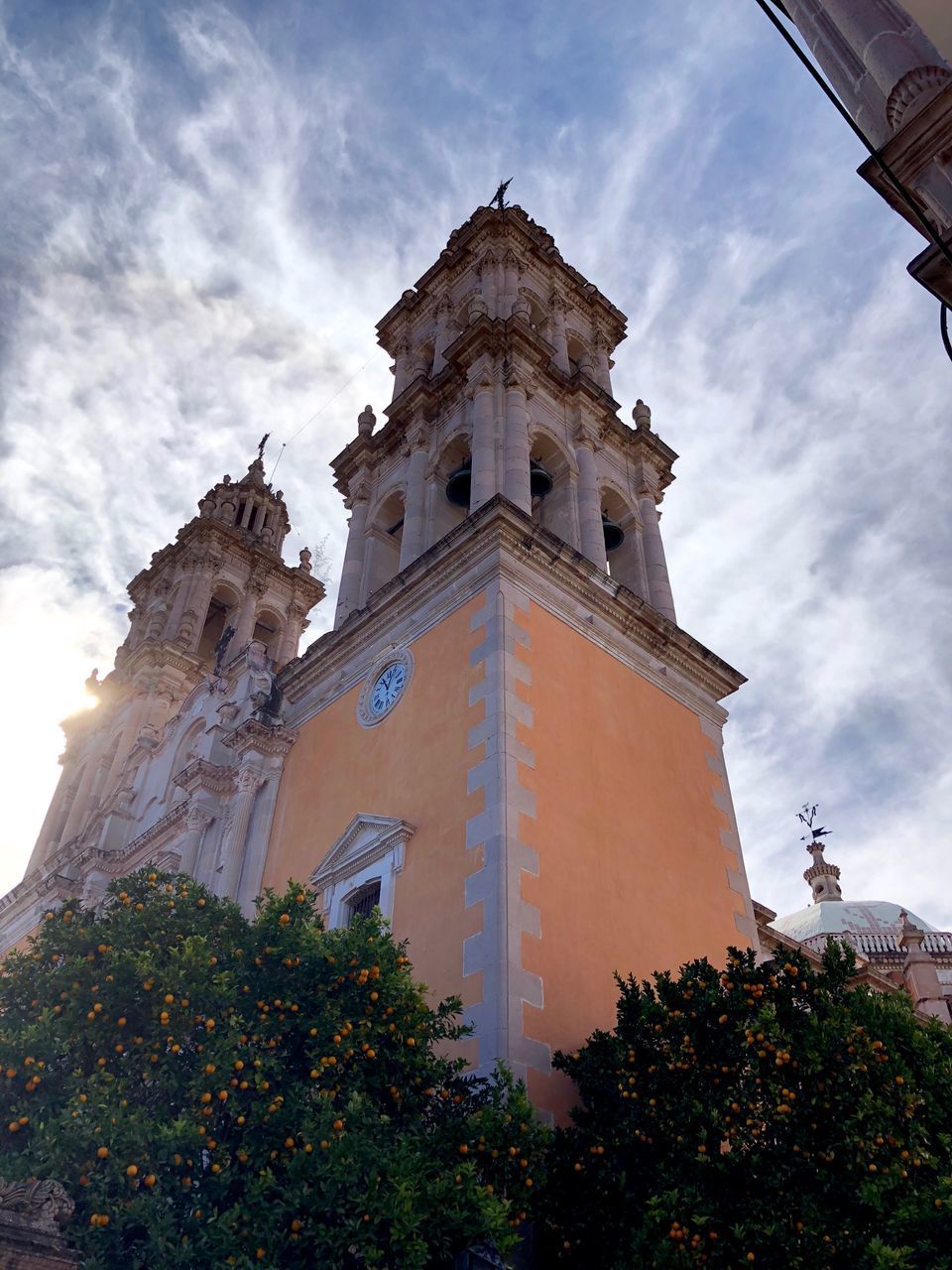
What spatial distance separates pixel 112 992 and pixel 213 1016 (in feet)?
2.69

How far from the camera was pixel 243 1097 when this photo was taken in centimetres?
838

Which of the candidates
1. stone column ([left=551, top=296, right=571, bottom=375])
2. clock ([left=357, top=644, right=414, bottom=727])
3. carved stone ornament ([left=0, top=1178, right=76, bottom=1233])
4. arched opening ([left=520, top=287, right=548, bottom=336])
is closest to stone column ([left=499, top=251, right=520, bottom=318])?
arched opening ([left=520, top=287, right=548, bottom=336])

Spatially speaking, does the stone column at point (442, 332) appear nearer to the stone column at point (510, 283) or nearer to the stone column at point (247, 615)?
the stone column at point (510, 283)

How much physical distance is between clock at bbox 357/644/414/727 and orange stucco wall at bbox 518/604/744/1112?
2103 millimetres

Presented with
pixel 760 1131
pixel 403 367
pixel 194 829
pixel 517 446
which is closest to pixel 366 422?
pixel 403 367

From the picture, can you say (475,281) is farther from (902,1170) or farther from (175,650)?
(902,1170)

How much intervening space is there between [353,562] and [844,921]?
24.0 metres

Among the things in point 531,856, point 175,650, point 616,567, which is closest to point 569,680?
point 531,856

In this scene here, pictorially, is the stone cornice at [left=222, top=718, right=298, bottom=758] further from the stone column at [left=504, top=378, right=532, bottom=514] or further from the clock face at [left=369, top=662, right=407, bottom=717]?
the stone column at [left=504, top=378, right=532, bottom=514]

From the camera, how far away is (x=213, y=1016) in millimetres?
8820

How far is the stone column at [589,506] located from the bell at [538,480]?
1.89ft

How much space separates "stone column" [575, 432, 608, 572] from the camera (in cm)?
1775

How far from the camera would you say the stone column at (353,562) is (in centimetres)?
1892

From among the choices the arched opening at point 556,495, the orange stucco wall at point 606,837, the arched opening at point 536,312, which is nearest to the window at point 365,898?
the orange stucco wall at point 606,837
